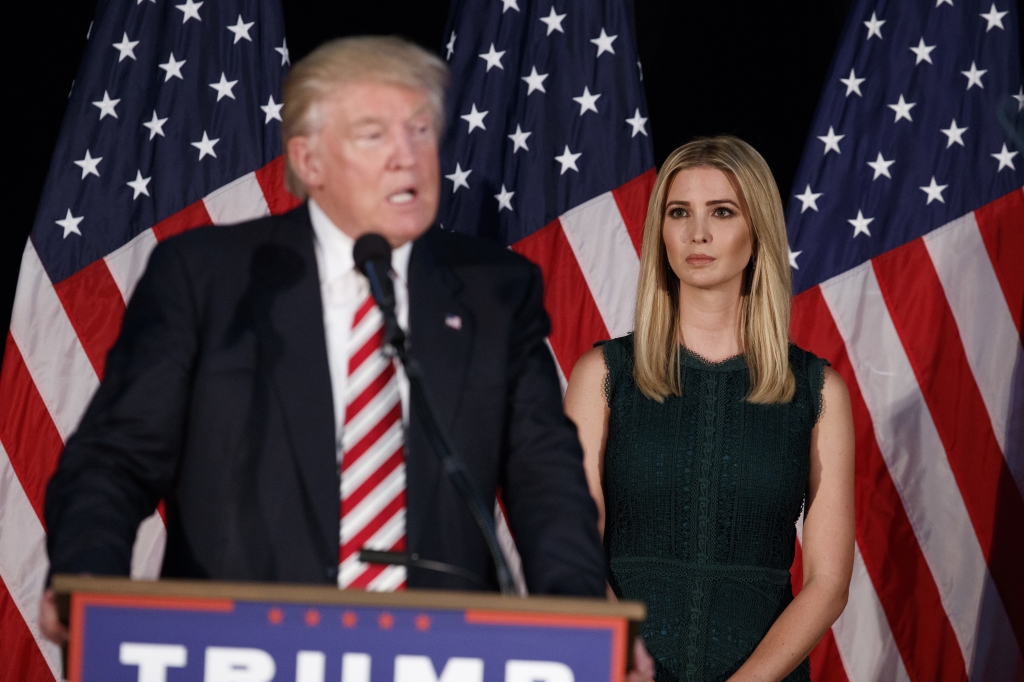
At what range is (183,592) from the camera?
1152 mm

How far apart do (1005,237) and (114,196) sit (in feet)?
8.22

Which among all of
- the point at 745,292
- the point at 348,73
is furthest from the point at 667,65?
the point at 348,73

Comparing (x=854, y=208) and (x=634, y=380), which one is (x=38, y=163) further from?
(x=854, y=208)

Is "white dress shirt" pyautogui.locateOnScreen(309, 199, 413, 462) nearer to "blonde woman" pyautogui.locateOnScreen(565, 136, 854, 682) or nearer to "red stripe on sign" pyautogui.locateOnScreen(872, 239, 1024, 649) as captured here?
"blonde woman" pyautogui.locateOnScreen(565, 136, 854, 682)

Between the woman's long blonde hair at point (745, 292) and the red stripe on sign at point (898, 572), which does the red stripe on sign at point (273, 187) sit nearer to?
the woman's long blonde hair at point (745, 292)

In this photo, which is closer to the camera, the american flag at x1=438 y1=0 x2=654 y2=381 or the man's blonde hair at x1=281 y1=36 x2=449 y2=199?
the man's blonde hair at x1=281 y1=36 x2=449 y2=199

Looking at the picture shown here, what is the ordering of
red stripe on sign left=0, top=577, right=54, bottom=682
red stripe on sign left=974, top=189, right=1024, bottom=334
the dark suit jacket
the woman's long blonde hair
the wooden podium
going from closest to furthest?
1. the wooden podium
2. the dark suit jacket
3. the woman's long blonde hair
4. red stripe on sign left=0, top=577, right=54, bottom=682
5. red stripe on sign left=974, top=189, right=1024, bottom=334

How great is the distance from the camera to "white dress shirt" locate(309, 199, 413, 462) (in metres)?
1.40

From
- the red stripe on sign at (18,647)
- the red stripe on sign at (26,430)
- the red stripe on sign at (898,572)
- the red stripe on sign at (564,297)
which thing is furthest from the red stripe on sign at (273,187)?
the red stripe on sign at (898,572)

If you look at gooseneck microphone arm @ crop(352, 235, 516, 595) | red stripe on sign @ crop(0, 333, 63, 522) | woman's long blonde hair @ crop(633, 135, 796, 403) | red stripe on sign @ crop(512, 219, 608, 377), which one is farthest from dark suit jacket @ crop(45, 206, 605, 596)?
red stripe on sign @ crop(0, 333, 63, 522)

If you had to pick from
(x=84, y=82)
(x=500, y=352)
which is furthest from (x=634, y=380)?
(x=84, y=82)

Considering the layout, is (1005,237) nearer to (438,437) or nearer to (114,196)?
(114,196)

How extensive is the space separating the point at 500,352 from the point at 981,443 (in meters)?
2.30

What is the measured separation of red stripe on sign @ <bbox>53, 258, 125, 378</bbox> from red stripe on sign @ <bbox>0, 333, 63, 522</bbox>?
18 cm
